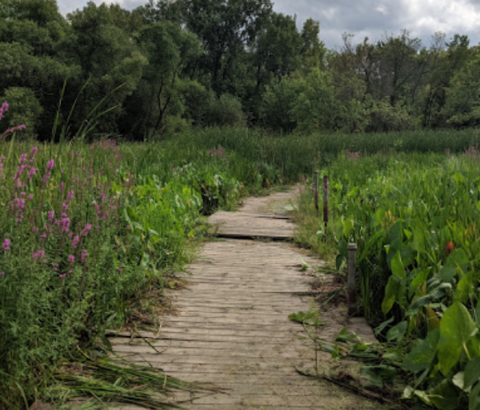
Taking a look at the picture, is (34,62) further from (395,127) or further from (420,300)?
(420,300)

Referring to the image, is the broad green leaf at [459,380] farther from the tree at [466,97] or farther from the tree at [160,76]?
the tree at [466,97]

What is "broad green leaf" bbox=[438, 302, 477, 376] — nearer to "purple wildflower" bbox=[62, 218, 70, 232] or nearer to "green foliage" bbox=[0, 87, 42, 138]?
"purple wildflower" bbox=[62, 218, 70, 232]

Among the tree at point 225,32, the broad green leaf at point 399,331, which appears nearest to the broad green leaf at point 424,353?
the broad green leaf at point 399,331

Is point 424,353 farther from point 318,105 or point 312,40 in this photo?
point 312,40

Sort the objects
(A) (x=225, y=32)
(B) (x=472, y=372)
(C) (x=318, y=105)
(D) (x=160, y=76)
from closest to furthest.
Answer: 1. (B) (x=472, y=372)
2. (C) (x=318, y=105)
3. (D) (x=160, y=76)
4. (A) (x=225, y=32)

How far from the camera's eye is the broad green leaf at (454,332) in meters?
1.81

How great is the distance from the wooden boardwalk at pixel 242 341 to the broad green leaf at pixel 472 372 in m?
0.49

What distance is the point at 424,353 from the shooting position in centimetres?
198

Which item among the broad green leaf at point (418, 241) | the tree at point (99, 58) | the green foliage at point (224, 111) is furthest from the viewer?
the green foliage at point (224, 111)

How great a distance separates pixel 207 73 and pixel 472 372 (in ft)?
160

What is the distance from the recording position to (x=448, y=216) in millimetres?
3598

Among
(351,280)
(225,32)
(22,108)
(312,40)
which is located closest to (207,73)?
(225,32)

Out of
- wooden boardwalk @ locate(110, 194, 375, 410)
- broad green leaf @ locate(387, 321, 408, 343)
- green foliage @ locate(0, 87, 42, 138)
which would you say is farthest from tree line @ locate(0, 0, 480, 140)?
broad green leaf @ locate(387, 321, 408, 343)

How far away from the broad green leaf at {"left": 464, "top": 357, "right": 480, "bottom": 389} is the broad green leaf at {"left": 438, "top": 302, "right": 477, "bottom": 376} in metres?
0.07
